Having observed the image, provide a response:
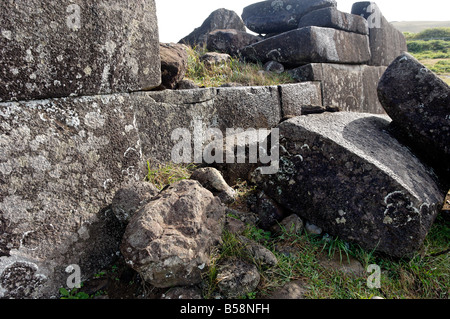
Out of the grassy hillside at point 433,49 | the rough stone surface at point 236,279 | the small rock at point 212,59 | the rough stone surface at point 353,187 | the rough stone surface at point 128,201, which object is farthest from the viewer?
the grassy hillside at point 433,49

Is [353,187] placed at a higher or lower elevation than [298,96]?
lower

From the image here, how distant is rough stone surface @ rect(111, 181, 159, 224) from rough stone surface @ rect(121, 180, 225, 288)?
6.3 inches

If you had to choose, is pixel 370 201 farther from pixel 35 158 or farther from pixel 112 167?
pixel 35 158

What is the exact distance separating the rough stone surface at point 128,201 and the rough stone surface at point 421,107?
7.41ft

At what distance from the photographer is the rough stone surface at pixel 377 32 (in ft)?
21.1

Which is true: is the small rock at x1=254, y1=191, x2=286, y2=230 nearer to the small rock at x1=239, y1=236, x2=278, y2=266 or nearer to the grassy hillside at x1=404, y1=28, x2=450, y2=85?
the small rock at x1=239, y1=236, x2=278, y2=266

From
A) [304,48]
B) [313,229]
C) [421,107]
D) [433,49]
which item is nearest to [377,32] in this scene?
[304,48]

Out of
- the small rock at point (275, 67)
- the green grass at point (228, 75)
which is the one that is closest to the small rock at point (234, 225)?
the green grass at point (228, 75)

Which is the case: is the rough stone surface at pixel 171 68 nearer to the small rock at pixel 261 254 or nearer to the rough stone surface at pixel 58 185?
the rough stone surface at pixel 58 185

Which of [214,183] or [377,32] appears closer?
[214,183]

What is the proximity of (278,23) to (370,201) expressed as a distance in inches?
186

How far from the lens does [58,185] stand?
2.06m

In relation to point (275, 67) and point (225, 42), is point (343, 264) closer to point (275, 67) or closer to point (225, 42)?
point (275, 67)

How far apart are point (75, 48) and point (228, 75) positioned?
2676mm
